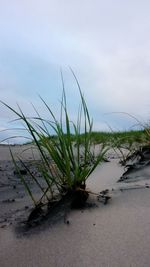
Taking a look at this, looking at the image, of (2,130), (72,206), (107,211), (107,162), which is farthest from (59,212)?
(107,162)

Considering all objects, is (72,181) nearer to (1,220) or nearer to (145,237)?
(1,220)

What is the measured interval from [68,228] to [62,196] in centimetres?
25

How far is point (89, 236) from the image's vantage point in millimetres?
1251

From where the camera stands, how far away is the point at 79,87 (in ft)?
5.35

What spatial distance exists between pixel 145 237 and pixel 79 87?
715mm

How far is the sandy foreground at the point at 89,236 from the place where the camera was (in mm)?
1083

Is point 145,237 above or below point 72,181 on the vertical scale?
below

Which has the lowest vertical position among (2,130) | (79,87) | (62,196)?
(62,196)

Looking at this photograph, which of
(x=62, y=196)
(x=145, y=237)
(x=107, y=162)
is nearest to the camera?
(x=145, y=237)

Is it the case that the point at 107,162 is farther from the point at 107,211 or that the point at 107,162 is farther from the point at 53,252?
the point at 53,252

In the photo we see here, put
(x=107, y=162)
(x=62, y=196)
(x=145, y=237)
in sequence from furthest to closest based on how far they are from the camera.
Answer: (x=107, y=162) < (x=62, y=196) < (x=145, y=237)

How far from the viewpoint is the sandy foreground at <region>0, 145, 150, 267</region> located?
1.08 metres

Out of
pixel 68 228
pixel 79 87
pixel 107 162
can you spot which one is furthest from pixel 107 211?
pixel 107 162

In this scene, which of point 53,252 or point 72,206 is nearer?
point 53,252
